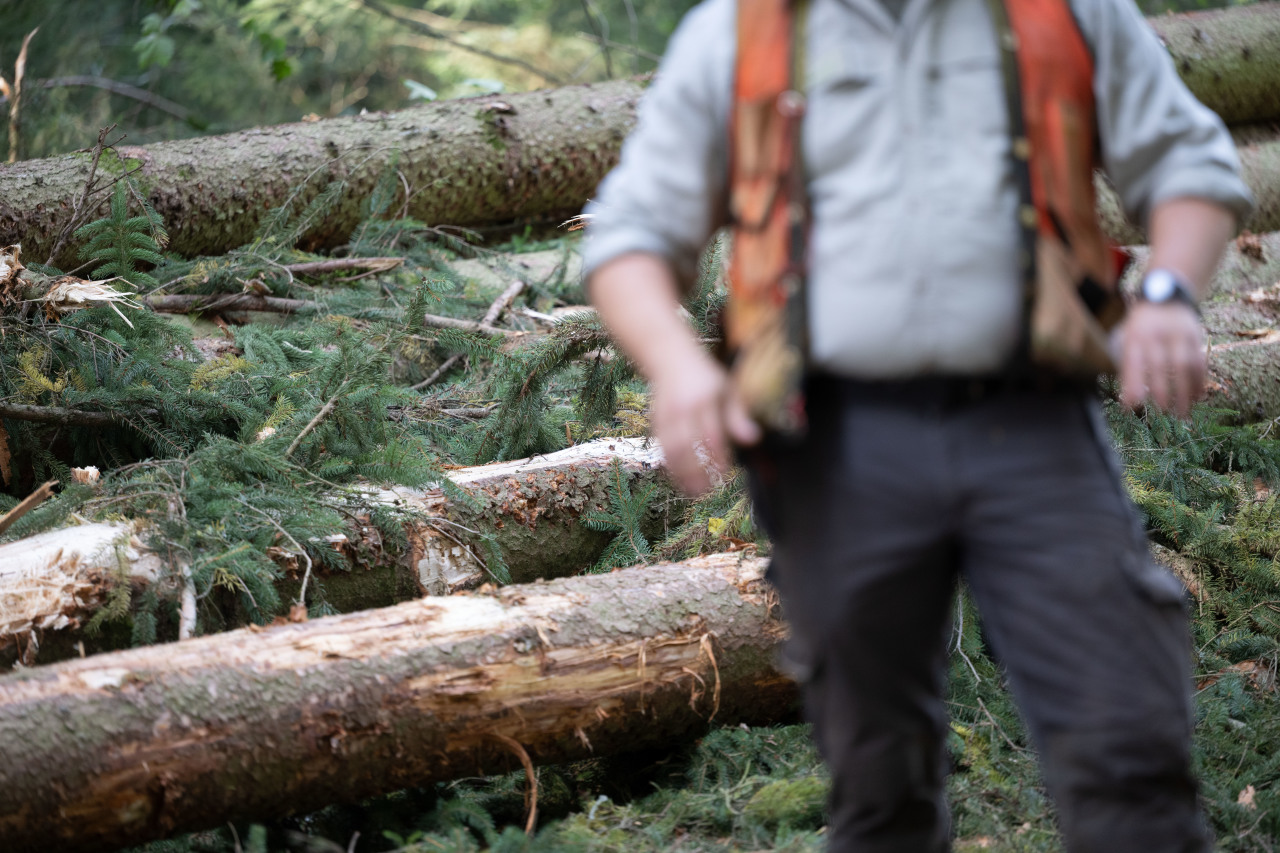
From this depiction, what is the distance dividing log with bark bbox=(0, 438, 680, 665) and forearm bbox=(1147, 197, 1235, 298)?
226 centimetres

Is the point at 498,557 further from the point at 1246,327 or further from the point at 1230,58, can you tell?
the point at 1230,58

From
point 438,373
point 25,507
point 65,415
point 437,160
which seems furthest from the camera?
point 437,160

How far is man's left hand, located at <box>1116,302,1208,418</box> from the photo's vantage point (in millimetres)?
1312

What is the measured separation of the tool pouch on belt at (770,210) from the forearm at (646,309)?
0.32 ft

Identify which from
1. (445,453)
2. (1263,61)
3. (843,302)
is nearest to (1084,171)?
(843,302)

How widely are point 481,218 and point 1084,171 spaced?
17.4 feet

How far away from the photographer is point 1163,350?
51.9 inches

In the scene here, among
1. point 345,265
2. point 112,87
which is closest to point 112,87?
point 112,87

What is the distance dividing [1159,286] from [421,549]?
2430 mm

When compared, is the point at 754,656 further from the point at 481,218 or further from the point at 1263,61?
the point at 1263,61

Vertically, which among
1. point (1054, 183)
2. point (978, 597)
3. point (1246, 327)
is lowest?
point (1246, 327)

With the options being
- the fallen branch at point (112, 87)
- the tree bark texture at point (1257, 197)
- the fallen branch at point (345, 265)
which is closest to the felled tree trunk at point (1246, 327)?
the tree bark texture at point (1257, 197)

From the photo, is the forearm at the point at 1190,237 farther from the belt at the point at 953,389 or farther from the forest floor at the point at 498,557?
the forest floor at the point at 498,557

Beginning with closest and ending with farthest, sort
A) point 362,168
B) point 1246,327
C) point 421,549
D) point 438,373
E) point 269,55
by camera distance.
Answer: point 421,549, point 1246,327, point 438,373, point 362,168, point 269,55
